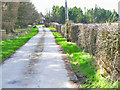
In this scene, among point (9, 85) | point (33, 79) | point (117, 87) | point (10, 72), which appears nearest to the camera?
point (117, 87)

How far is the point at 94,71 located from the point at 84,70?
61 cm

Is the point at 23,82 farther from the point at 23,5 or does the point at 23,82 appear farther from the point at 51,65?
the point at 23,5

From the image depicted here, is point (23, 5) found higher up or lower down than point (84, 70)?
higher up

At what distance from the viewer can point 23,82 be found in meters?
6.79

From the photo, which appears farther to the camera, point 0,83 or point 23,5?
point 23,5

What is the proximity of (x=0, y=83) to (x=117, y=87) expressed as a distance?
13.9ft

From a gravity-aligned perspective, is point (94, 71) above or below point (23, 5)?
below

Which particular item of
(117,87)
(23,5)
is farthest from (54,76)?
(23,5)

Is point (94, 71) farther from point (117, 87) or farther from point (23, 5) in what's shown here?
point (23, 5)

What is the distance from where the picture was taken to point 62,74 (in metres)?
7.71

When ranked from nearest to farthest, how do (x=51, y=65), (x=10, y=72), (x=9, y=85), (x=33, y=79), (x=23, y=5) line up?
(x=9, y=85), (x=33, y=79), (x=10, y=72), (x=51, y=65), (x=23, y=5)

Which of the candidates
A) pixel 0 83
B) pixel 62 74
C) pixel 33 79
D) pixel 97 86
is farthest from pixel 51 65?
pixel 97 86

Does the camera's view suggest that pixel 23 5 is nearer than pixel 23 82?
No

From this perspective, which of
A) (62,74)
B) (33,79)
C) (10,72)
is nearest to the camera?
(33,79)
